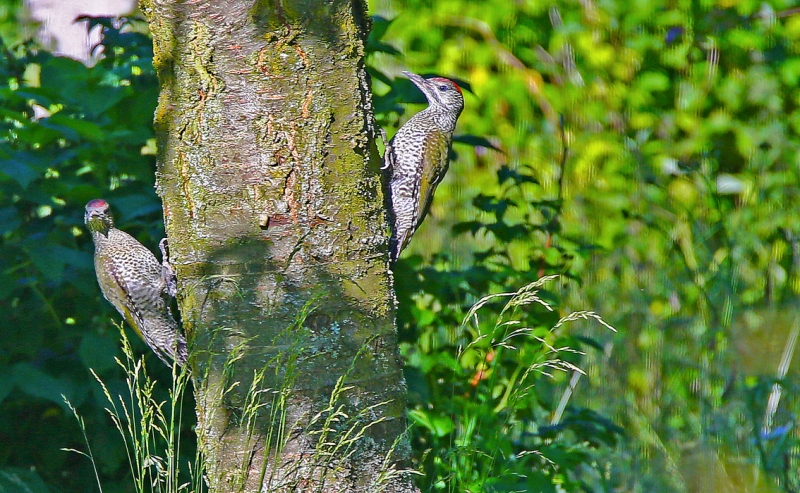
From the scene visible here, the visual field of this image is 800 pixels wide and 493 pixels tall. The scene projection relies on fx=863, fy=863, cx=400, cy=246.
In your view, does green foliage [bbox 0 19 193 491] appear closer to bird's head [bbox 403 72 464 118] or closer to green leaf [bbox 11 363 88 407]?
green leaf [bbox 11 363 88 407]

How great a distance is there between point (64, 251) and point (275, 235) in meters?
1.11

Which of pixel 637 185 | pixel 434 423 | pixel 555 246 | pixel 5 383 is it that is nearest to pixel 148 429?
pixel 5 383

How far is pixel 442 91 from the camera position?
121 inches

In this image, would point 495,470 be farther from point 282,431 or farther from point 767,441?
point 282,431

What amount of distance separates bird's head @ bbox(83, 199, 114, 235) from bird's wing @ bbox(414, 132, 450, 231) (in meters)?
0.93

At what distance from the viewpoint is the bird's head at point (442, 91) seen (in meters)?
3.04

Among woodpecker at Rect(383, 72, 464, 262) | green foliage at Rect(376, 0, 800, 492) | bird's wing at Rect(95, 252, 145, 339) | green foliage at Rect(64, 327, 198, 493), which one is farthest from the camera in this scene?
green foliage at Rect(376, 0, 800, 492)

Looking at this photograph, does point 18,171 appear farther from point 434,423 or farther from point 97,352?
point 434,423

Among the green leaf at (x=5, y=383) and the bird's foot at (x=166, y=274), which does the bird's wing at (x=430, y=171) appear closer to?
the bird's foot at (x=166, y=274)

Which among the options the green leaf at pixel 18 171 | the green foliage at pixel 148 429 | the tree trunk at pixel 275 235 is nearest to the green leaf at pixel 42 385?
the green foliage at pixel 148 429

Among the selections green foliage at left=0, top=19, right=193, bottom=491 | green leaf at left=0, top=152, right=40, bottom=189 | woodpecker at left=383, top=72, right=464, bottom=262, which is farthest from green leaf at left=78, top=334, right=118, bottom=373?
woodpecker at left=383, top=72, right=464, bottom=262

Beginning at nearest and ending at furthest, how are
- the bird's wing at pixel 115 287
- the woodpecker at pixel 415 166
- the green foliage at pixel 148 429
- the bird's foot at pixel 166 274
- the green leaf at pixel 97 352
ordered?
the green foliage at pixel 148 429 → the bird's foot at pixel 166 274 → the green leaf at pixel 97 352 → the bird's wing at pixel 115 287 → the woodpecker at pixel 415 166

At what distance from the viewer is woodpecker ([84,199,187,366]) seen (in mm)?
2529

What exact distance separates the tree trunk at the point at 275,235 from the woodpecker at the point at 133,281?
0.69 metres
